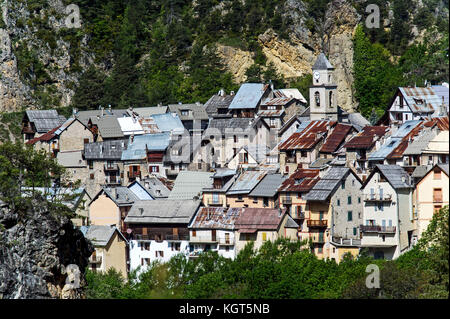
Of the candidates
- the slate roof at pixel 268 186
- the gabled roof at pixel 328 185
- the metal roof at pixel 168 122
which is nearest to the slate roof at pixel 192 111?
the metal roof at pixel 168 122

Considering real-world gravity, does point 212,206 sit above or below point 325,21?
below

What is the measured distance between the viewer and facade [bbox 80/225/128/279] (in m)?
91.8

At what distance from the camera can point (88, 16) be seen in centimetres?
14812

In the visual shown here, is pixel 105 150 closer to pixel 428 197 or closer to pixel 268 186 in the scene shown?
pixel 268 186

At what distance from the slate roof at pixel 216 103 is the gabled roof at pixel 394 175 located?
37.7m

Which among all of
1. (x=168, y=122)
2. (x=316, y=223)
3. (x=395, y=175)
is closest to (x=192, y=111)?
(x=168, y=122)

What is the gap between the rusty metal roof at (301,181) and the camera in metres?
89.9

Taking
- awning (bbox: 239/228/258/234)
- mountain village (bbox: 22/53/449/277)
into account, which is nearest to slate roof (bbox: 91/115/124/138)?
mountain village (bbox: 22/53/449/277)

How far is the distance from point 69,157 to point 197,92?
847 inches

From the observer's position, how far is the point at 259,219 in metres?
88.6

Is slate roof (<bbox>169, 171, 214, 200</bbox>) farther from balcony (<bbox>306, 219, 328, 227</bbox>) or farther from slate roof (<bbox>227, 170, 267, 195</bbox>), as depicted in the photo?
balcony (<bbox>306, 219, 328, 227</bbox>)

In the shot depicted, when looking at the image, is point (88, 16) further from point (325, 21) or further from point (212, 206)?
point (212, 206)

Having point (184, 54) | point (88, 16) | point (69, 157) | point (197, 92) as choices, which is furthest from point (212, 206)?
point (88, 16)
